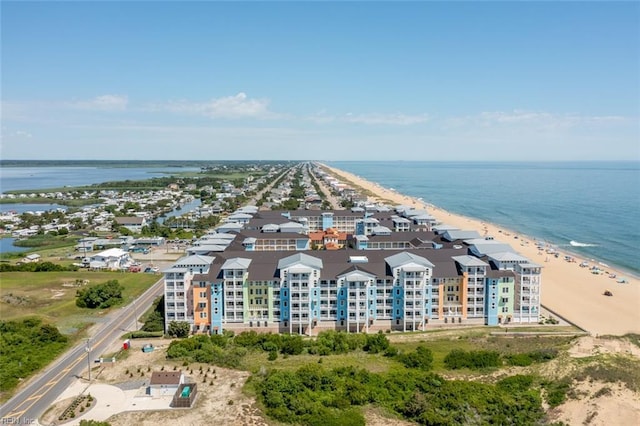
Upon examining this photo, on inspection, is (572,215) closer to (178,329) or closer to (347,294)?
(347,294)

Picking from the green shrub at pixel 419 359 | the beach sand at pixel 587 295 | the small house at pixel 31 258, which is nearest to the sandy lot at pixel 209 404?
the green shrub at pixel 419 359

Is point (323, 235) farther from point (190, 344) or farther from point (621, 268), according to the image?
point (621, 268)

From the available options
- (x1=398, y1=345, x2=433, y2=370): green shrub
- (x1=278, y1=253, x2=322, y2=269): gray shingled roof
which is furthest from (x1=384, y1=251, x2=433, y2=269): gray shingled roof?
(x1=398, y1=345, x2=433, y2=370): green shrub

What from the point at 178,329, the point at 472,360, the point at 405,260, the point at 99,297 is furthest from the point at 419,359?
the point at 99,297

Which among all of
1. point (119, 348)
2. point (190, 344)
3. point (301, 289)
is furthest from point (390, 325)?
point (119, 348)

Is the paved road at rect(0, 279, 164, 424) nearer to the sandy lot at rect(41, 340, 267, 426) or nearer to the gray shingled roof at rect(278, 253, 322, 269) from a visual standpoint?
the sandy lot at rect(41, 340, 267, 426)

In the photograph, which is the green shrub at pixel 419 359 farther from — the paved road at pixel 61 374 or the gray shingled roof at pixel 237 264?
the paved road at pixel 61 374

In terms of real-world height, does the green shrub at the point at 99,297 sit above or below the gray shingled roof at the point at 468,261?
below
